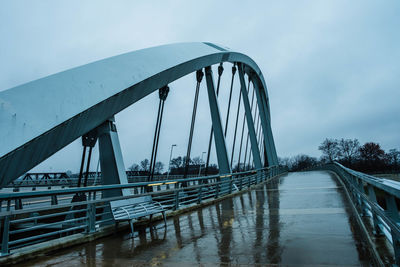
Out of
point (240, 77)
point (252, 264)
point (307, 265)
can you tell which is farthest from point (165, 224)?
point (240, 77)

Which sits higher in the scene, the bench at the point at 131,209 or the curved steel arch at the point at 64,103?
the curved steel arch at the point at 64,103

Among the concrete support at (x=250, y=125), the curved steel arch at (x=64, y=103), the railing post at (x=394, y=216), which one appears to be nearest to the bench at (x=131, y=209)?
the curved steel arch at (x=64, y=103)

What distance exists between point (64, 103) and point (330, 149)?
283 ft

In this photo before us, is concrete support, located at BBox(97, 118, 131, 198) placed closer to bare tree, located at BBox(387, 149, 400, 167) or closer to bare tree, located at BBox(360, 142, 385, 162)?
bare tree, located at BBox(387, 149, 400, 167)

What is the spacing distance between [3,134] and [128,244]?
2563 mm

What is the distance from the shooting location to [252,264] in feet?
11.3

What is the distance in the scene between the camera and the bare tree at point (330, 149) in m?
80.2

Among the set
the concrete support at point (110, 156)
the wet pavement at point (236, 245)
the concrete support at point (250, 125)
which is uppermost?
the concrete support at point (250, 125)

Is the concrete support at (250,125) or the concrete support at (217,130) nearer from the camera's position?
the concrete support at (217,130)

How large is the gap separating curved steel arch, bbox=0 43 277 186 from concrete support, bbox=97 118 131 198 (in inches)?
24.1

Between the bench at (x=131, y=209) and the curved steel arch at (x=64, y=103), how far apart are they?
1675 millimetres

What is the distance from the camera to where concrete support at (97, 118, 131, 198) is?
6.54 m

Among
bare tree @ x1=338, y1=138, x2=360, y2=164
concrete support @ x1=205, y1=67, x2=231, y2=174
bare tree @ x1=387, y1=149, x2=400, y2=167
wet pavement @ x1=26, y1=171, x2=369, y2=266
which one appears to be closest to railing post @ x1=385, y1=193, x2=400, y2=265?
wet pavement @ x1=26, y1=171, x2=369, y2=266

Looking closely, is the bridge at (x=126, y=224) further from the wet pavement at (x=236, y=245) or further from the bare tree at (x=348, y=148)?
the bare tree at (x=348, y=148)
